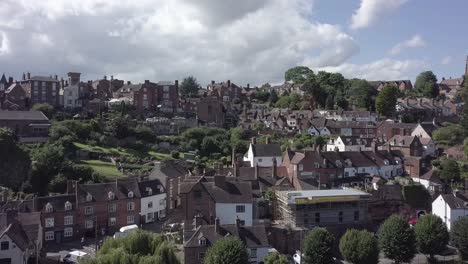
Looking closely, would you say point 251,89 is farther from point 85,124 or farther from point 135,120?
point 85,124

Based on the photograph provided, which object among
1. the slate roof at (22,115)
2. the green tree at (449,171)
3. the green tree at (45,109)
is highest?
the green tree at (45,109)

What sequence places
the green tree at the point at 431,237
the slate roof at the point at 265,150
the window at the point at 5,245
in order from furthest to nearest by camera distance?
the slate roof at the point at 265,150
the green tree at the point at 431,237
the window at the point at 5,245

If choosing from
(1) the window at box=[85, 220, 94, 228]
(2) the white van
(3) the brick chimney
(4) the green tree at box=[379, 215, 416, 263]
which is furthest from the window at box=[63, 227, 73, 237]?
(4) the green tree at box=[379, 215, 416, 263]

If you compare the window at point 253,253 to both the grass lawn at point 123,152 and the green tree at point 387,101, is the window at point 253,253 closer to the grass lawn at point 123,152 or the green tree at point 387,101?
the grass lawn at point 123,152

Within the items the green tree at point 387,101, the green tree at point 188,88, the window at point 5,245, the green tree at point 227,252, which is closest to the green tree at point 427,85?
the green tree at point 387,101

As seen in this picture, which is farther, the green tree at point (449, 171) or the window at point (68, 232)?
the green tree at point (449, 171)

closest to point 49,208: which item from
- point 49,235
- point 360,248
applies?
point 49,235

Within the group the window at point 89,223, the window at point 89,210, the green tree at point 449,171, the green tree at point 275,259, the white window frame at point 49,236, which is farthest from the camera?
the green tree at point 449,171

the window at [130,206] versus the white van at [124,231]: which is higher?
Answer: the window at [130,206]

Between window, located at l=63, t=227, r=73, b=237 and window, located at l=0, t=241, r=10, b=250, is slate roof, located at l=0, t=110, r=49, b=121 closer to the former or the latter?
window, located at l=63, t=227, r=73, b=237
